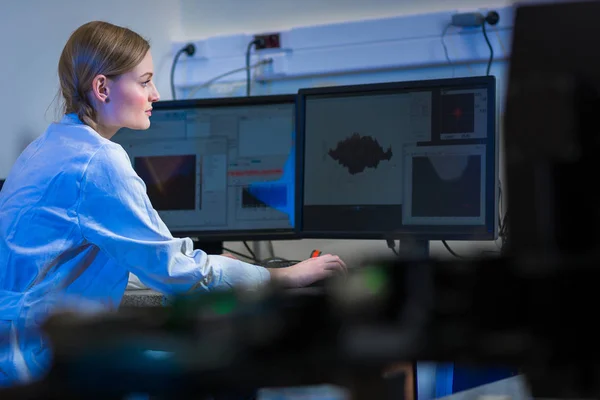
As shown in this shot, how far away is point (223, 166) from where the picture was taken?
195 centimetres

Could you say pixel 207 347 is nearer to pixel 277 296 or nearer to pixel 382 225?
pixel 277 296

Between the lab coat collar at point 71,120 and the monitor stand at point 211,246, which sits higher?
the lab coat collar at point 71,120

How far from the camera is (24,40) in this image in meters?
1.99

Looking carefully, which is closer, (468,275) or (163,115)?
(468,275)

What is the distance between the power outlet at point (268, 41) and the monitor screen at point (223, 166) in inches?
12.0

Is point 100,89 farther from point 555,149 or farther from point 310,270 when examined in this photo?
point 555,149

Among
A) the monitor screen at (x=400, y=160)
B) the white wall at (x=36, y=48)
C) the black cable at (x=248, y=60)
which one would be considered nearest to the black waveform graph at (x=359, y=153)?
the monitor screen at (x=400, y=160)

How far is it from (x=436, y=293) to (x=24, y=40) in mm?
1913

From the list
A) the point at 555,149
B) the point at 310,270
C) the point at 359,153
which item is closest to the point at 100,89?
the point at 310,270

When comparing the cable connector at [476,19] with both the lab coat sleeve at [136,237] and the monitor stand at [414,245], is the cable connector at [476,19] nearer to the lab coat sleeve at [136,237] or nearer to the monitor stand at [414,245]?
the monitor stand at [414,245]

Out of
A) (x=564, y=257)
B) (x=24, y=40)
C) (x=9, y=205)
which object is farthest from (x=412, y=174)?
(x=564, y=257)

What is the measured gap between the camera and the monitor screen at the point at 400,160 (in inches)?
67.4

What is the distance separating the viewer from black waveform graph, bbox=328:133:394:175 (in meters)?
1.81

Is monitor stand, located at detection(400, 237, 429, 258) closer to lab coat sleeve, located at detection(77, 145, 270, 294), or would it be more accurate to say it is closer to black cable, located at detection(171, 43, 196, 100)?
lab coat sleeve, located at detection(77, 145, 270, 294)
